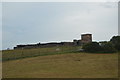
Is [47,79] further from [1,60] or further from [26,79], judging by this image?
[1,60]

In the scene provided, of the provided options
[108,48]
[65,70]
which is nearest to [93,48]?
[108,48]

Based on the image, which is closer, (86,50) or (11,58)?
(11,58)

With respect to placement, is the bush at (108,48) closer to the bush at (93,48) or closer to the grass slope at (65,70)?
the bush at (93,48)

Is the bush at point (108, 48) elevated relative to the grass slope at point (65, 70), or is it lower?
elevated

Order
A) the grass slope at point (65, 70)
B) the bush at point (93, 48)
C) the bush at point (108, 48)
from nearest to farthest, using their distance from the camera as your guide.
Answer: the grass slope at point (65, 70) < the bush at point (108, 48) < the bush at point (93, 48)

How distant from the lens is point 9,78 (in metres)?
16.6

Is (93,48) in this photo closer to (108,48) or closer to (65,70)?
(108,48)

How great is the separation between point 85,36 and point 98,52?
20.1 meters

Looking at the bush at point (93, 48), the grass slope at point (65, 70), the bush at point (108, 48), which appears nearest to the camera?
the grass slope at point (65, 70)

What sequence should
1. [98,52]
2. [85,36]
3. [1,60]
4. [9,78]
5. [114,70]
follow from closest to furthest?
[9,78] → [114,70] → [1,60] → [98,52] → [85,36]

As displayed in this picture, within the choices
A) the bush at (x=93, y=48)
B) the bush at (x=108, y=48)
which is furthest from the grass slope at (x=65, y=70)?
the bush at (x=93, y=48)

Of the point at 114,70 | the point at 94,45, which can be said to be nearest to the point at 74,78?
the point at 114,70

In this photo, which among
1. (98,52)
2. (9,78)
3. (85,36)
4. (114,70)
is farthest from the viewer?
(85,36)

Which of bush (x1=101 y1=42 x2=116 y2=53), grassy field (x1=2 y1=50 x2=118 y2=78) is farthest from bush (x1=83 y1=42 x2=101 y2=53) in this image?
grassy field (x1=2 y1=50 x2=118 y2=78)
